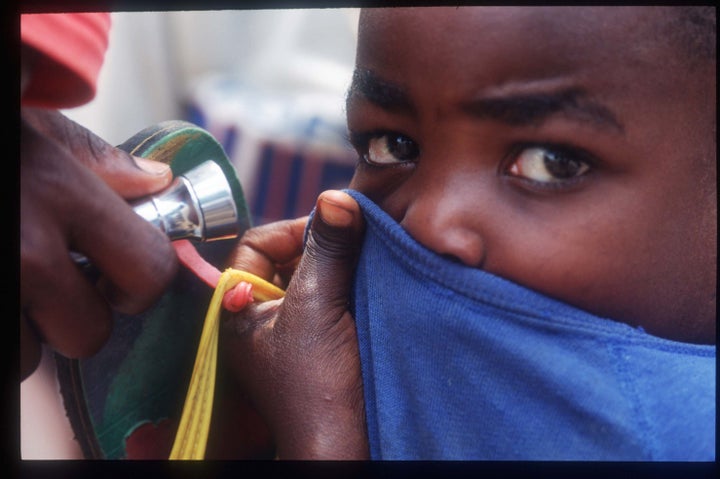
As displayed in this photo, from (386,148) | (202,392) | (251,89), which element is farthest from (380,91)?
(251,89)

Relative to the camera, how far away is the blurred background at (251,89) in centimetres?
182

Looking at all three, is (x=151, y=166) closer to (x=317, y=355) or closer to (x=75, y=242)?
(x=75, y=242)

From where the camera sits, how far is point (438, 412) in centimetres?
68

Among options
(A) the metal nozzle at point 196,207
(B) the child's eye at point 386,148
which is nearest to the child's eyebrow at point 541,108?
(B) the child's eye at point 386,148

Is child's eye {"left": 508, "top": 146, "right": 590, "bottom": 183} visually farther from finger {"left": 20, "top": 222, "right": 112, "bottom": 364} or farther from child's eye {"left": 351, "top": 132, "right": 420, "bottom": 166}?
finger {"left": 20, "top": 222, "right": 112, "bottom": 364}

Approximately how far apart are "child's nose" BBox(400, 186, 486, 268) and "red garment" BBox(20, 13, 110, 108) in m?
0.30

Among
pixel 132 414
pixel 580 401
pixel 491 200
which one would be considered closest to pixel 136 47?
pixel 132 414

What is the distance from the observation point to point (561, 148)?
0.68 meters

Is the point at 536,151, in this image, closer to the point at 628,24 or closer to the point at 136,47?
the point at 628,24

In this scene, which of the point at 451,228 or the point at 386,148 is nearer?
the point at 451,228

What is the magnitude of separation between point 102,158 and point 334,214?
225mm

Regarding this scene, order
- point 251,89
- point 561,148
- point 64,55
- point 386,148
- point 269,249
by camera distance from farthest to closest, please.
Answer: point 251,89, point 269,249, point 386,148, point 561,148, point 64,55

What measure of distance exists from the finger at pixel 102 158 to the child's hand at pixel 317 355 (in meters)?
0.17

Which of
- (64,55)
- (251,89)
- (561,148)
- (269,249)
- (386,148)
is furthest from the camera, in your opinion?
(251,89)
